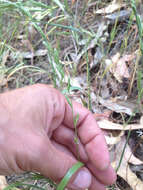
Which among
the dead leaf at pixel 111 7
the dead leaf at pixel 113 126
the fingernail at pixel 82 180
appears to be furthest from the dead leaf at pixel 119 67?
the fingernail at pixel 82 180

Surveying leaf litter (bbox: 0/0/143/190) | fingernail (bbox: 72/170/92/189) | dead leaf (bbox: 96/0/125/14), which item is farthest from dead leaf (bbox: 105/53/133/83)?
fingernail (bbox: 72/170/92/189)

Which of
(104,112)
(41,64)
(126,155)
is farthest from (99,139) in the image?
(41,64)

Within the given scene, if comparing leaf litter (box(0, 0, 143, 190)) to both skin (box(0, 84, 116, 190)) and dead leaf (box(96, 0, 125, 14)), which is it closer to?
dead leaf (box(96, 0, 125, 14))

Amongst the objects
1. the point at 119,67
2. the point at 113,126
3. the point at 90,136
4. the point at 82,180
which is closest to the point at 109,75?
the point at 119,67

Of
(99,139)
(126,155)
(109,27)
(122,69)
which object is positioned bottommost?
(126,155)

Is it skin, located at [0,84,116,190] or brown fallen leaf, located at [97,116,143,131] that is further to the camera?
brown fallen leaf, located at [97,116,143,131]

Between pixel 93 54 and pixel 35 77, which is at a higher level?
pixel 93 54

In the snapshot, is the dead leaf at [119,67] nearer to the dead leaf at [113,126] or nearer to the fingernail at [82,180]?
the dead leaf at [113,126]

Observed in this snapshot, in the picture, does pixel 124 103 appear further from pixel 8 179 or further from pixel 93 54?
pixel 8 179
